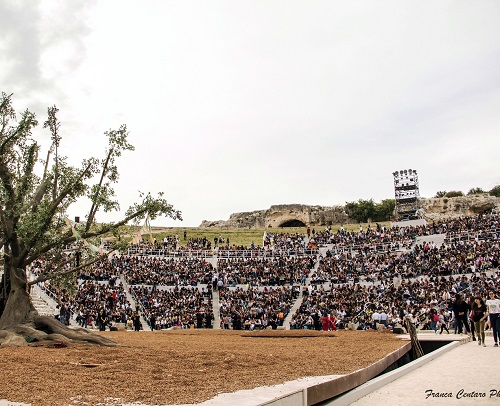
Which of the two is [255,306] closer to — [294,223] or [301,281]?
[301,281]

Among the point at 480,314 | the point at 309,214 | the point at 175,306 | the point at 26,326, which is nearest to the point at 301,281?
the point at 175,306

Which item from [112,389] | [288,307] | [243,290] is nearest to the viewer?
[112,389]

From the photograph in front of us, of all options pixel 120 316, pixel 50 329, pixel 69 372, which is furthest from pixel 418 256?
pixel 69 372

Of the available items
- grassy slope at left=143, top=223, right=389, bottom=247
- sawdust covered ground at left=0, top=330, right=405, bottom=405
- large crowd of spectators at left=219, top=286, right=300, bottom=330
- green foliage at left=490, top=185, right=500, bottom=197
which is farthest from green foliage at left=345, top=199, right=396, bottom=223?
sawdust covered ground at left=0, top=330, right=405, bottom=405

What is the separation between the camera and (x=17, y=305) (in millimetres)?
14875

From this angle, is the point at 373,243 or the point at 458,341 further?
the point at 373,243

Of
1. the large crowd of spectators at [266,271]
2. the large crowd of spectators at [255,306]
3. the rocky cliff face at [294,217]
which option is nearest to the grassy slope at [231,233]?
the rocky cliff face at [294,217]

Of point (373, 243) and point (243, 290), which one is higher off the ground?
point (373, 243)

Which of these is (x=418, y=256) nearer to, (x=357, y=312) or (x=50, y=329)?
(x=357, y=312)

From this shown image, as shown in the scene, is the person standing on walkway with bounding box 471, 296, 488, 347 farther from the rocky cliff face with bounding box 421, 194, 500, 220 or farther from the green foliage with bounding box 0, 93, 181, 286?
the rocky cliff face with bounding box 421, 194, 500, 220

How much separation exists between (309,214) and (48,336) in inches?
2460

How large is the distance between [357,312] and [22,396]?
85.4 feet

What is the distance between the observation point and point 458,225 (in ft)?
143

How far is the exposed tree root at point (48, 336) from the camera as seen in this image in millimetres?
12875
